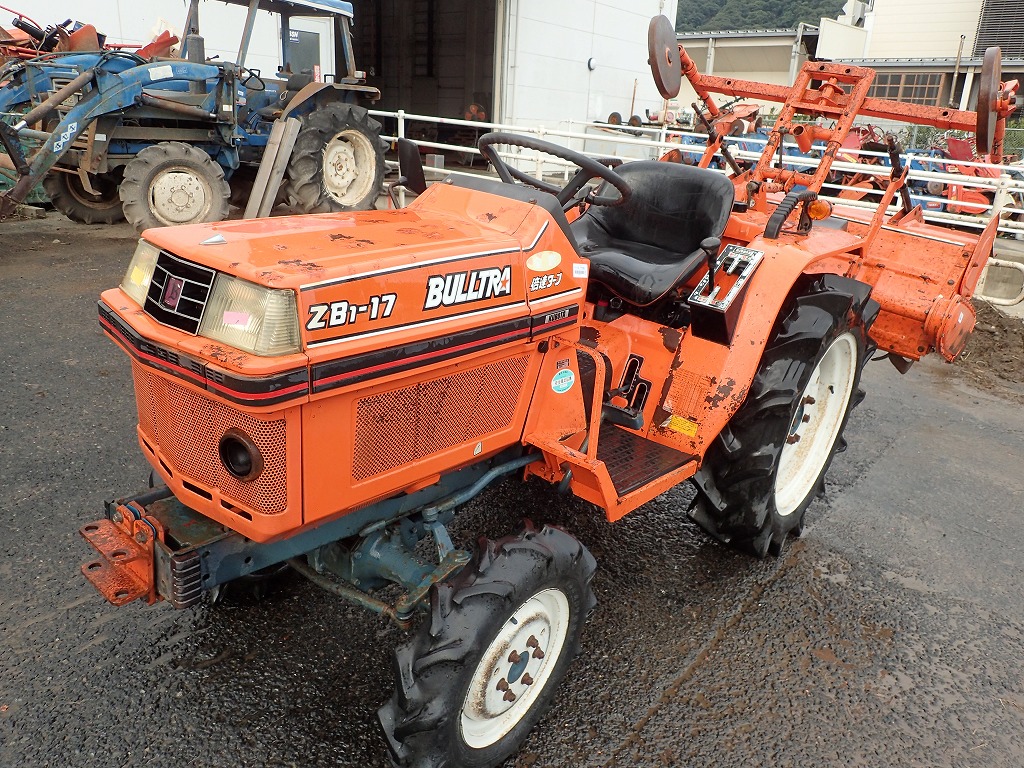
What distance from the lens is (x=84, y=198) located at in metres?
8.35

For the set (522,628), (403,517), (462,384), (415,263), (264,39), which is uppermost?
(264,39)

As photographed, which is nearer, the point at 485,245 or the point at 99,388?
the point at 485,245

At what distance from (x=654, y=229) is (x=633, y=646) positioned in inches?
67.3

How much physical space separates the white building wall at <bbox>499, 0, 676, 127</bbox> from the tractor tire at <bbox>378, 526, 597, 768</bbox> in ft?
45.2

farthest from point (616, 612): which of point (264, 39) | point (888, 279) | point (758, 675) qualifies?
point (264, 39)

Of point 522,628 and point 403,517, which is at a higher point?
point 403,517

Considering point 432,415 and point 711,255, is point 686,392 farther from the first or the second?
point 432,415

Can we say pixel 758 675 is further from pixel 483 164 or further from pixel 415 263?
pixel 483 164

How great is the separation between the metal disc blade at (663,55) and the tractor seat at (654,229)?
47 cm

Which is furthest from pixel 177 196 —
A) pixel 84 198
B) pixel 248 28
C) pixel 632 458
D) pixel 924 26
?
pixel 924 26

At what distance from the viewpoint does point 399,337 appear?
1826 millimetres

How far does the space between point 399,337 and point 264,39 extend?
10.3 m

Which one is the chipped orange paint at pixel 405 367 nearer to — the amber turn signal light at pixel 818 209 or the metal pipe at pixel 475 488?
the metal pipe at pixel 475 488

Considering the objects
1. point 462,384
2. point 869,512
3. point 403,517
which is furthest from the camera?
point 869,512
